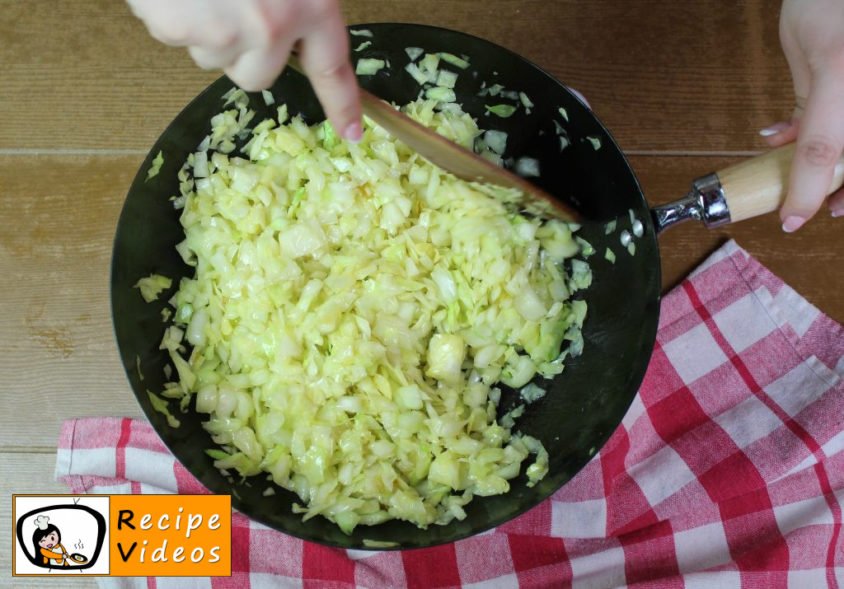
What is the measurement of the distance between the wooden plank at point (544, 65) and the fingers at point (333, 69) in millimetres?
820

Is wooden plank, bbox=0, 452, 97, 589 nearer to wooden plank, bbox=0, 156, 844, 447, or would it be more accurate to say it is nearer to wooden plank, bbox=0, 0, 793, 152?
wooden plank, bbox=0, 156, 844, 447

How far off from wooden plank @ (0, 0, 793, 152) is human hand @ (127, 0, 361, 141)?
0.84m

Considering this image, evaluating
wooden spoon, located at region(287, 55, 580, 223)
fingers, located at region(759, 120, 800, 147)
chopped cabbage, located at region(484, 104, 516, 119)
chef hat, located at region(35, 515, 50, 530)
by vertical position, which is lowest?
chef hat, located at region(35, 515, 50, 530)

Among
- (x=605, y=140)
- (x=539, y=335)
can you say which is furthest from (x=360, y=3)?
(x=539, y=335)

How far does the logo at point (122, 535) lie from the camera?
1284 millimetres

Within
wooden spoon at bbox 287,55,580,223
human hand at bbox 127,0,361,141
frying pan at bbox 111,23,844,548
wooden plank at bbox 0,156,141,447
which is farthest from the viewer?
wooden plank at bbox 0,156,141,447

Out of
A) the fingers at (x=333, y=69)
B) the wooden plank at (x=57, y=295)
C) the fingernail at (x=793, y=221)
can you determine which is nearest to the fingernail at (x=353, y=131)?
the fingers at (x=333, y=69)

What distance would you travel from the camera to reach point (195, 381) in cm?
126

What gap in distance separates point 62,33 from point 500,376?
4.03 ft

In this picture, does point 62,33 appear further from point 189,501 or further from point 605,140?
point 605,140

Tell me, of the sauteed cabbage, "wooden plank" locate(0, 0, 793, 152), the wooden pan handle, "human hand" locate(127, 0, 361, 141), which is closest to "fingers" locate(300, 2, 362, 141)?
"human hand" locate(127, 0, 361, 141)

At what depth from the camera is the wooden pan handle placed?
104cm

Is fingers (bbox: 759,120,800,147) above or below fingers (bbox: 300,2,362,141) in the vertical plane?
above

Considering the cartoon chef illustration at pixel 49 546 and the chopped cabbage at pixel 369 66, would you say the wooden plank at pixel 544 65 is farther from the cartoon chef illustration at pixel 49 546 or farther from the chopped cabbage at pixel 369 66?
the cartoon chef illustration at pixel 49 546
